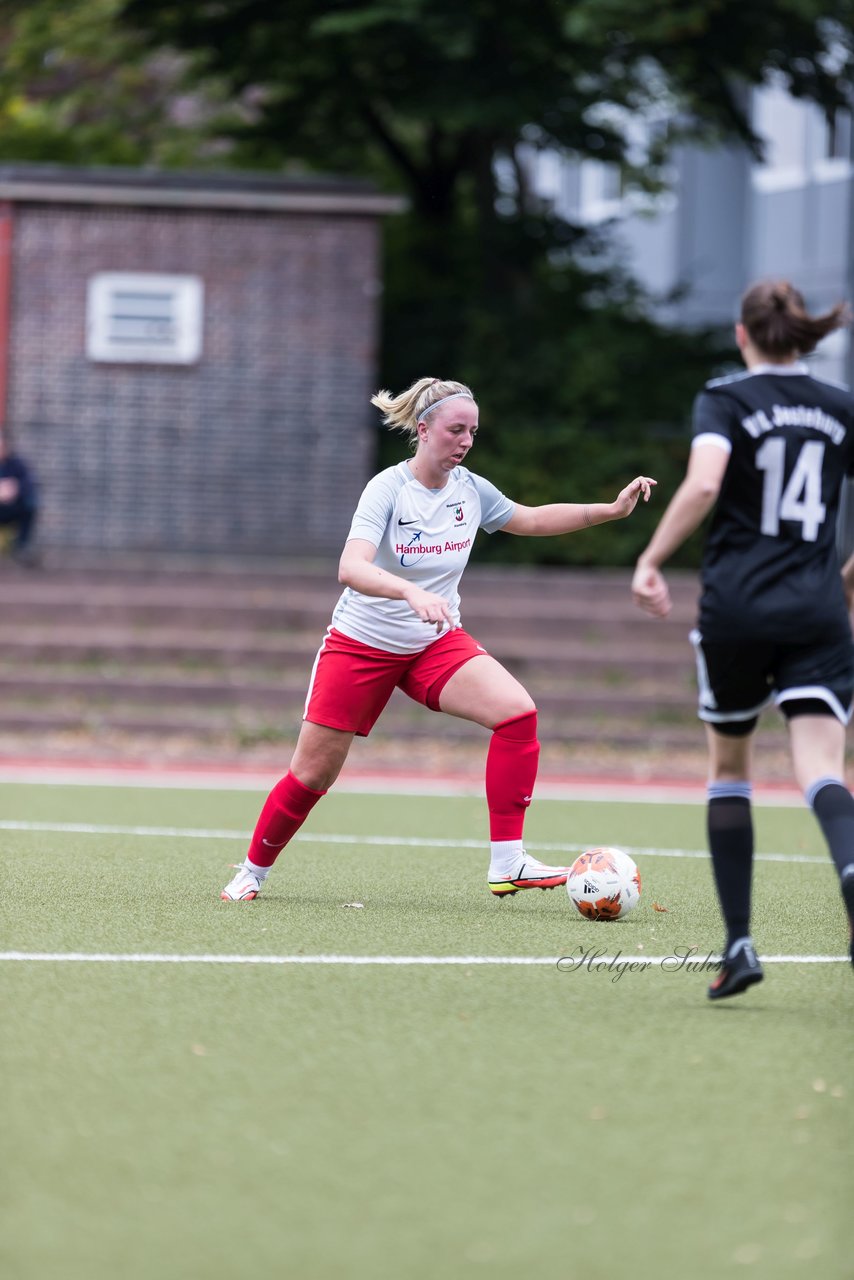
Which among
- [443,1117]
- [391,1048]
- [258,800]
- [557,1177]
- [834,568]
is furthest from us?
[258,800]

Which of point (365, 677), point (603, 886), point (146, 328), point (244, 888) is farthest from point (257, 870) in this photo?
point (146, 328)

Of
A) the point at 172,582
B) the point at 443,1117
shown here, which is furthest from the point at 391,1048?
the point at 172,582

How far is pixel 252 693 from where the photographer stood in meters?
15.5

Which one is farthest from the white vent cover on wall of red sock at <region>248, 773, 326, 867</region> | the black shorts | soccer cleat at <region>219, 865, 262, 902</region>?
the black shorts

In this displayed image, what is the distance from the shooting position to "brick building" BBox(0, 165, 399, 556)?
1959cm

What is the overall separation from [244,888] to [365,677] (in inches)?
38.6

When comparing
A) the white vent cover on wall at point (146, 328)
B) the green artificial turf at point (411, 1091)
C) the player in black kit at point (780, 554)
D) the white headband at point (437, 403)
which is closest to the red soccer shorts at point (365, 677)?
the green artificial turf at point (411, 1091)

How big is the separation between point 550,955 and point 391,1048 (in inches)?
59.0

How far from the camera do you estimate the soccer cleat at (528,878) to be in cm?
706

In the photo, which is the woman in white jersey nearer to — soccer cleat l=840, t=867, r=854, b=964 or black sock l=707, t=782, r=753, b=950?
black sock l=707, t=782, r=753, b=950

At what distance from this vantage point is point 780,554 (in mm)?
4930

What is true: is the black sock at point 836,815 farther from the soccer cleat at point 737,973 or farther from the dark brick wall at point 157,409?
the dark brick wall at point 157,409

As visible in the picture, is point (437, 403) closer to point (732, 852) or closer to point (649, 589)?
point (649, 589)

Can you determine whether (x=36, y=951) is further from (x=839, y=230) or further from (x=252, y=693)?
(x=839, y=230)
